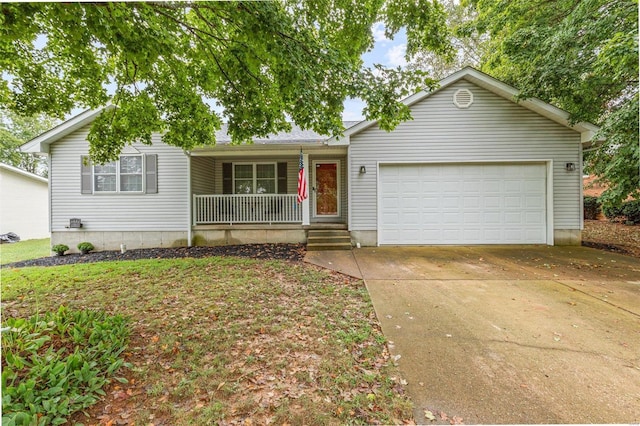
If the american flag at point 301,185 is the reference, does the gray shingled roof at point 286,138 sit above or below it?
above

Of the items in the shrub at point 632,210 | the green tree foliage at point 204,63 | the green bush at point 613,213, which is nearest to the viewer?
the green tree foliage at point 204,63

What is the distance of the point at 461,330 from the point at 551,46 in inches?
309

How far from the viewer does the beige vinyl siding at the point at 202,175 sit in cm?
866

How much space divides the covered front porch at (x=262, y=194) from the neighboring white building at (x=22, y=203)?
35.4 ft

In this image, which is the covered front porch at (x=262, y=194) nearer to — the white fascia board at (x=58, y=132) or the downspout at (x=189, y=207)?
the downspout at (x=189, y=207)

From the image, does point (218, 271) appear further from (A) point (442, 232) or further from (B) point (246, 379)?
(A) point (442, 232)

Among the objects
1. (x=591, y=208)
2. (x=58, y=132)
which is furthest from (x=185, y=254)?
(x=591, y=208)

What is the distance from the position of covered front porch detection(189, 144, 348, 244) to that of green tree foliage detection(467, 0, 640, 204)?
557 centimetres

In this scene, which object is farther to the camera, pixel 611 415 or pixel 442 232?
pixel 442 232

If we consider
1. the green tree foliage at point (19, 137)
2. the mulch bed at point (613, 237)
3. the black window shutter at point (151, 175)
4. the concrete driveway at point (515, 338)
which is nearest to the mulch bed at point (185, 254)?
the black window shutter at point (151, 175)

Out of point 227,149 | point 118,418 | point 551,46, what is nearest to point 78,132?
point 227,149

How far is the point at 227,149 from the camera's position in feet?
26.3

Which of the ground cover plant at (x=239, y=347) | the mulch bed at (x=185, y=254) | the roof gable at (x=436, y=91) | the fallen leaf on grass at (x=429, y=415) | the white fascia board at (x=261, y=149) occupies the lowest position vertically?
the fallen leaf on grass at (x=429, y=415)

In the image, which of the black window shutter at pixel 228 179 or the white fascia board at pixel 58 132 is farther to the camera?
the black window shutter at pixel 228 179
